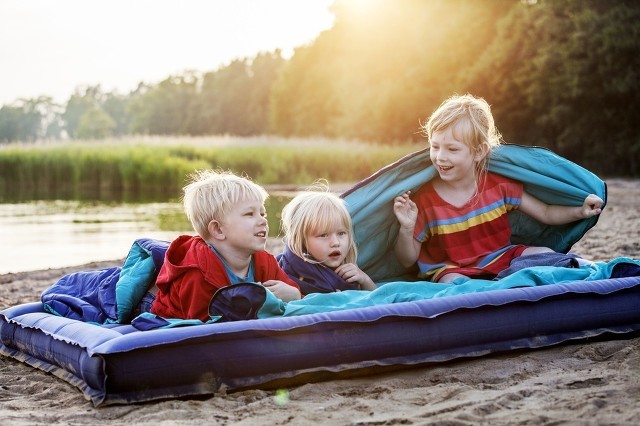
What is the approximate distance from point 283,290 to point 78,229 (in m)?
8.19

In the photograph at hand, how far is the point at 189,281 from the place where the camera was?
3.96 metres

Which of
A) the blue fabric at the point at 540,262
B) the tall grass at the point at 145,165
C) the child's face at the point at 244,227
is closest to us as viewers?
the child's face at the point at 244,227

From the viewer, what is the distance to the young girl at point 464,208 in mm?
4895

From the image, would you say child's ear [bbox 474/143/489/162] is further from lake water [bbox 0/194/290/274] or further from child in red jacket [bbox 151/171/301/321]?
lake water [bbox 0/194/290/274]

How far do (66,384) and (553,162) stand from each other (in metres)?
3.22

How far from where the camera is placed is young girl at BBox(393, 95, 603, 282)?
16.1 feet

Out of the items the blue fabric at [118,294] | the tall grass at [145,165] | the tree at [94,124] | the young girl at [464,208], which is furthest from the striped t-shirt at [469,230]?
the tree at [94,124]

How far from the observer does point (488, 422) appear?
275 centimetres

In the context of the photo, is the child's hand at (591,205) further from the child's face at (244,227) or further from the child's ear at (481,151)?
the child's face at (244,227)

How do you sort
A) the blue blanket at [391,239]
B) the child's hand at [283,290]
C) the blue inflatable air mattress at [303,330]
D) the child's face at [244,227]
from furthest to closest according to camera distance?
the blue blanket at [391,239] < the child's hand at [283,290] < the child's face at [244,227] < the blue inflatable air mattress at [303,330]

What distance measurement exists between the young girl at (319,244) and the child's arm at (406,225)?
1.57 feet

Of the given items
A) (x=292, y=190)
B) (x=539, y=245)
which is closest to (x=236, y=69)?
(x=292, y=190)

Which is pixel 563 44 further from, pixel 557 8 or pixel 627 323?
pixel 627 323

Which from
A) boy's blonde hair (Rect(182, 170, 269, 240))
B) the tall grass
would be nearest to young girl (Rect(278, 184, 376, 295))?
boy's blonde hair (Rect(182, 170, 269, 240))
